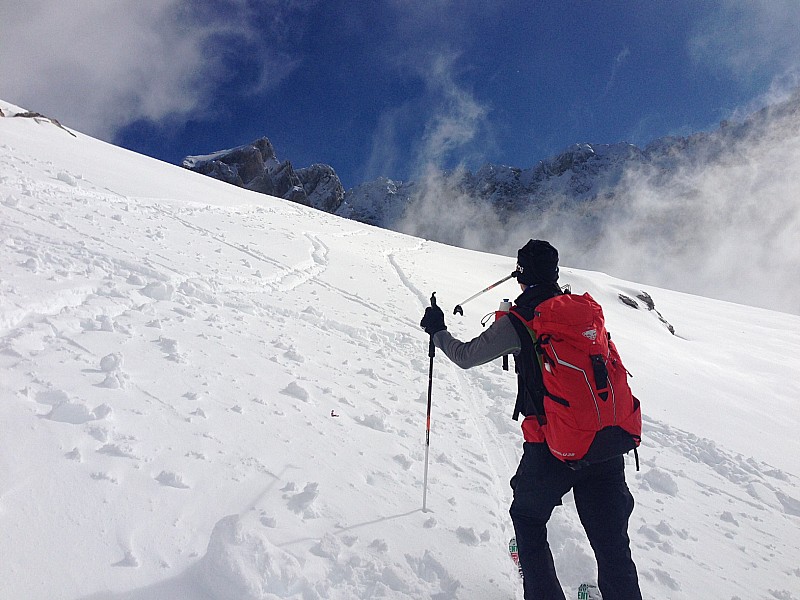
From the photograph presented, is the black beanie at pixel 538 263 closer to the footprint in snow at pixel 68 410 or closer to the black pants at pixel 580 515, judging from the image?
the black pants at pixel 580 515

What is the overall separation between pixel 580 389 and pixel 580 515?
0.84 metres

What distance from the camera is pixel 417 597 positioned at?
10.2 feet

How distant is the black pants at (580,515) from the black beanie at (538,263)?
44.0 inches

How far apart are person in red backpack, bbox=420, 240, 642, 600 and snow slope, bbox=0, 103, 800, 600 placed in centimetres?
73

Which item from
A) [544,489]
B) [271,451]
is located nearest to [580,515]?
[544,489]

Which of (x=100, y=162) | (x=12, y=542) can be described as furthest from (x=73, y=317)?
(x=100, y=162)

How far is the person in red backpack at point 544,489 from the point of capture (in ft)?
8.82

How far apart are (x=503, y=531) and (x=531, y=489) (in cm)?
148

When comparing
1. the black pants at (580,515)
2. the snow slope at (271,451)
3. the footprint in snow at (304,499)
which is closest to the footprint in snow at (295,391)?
the snow slope at (271,451)

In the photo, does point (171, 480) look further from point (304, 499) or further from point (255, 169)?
point (255, 169)

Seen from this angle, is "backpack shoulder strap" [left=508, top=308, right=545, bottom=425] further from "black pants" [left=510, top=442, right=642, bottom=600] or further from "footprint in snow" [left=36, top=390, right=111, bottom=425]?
"footprint in snow" [left=36, top=390, right=111, bottom=425]

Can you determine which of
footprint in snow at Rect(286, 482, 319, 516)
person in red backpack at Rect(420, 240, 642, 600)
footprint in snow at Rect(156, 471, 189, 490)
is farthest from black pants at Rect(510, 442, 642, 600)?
footprint in snow at Rect(156, 471, 189, 490)

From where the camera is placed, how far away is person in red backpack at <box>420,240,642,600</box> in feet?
8.82

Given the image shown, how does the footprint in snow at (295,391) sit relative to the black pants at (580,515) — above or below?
above
